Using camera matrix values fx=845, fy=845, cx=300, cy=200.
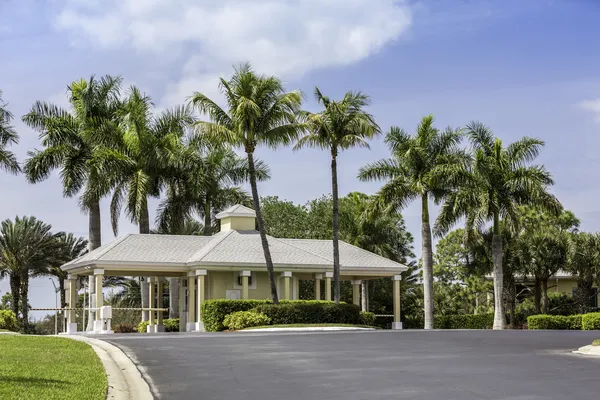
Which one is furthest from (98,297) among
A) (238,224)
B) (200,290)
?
(238,224)

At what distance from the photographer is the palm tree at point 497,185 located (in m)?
45.8

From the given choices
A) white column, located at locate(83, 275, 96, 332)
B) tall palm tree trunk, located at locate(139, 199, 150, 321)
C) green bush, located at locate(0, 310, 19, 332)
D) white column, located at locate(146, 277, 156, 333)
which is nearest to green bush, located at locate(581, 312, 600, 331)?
white column, located at locate(146, 277, 156, 333)

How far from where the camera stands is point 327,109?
142ft

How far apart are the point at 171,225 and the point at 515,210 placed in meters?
20.9

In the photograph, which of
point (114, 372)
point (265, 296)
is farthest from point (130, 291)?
point (114, 372)

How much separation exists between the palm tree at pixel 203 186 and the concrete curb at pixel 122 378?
30.9 meters

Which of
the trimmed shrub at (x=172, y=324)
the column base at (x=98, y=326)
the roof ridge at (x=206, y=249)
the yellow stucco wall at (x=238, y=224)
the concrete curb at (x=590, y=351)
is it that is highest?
the yellow stucco wall at (x=238, y=224)

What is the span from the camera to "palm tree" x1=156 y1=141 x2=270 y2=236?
51.0 m

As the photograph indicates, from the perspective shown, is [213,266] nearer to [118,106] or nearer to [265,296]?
[265,296]

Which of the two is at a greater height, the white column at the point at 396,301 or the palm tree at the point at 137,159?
the palm tree at the point at 137,159

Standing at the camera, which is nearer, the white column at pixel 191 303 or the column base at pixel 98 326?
the column base at pixel 98 326

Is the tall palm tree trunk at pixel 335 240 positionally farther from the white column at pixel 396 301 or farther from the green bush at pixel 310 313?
the white column at pixel 396 301

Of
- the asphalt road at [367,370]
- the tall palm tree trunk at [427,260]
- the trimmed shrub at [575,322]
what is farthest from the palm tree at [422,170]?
the asphalt road at [367,370]

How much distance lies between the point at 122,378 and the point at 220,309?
24.7 meters
